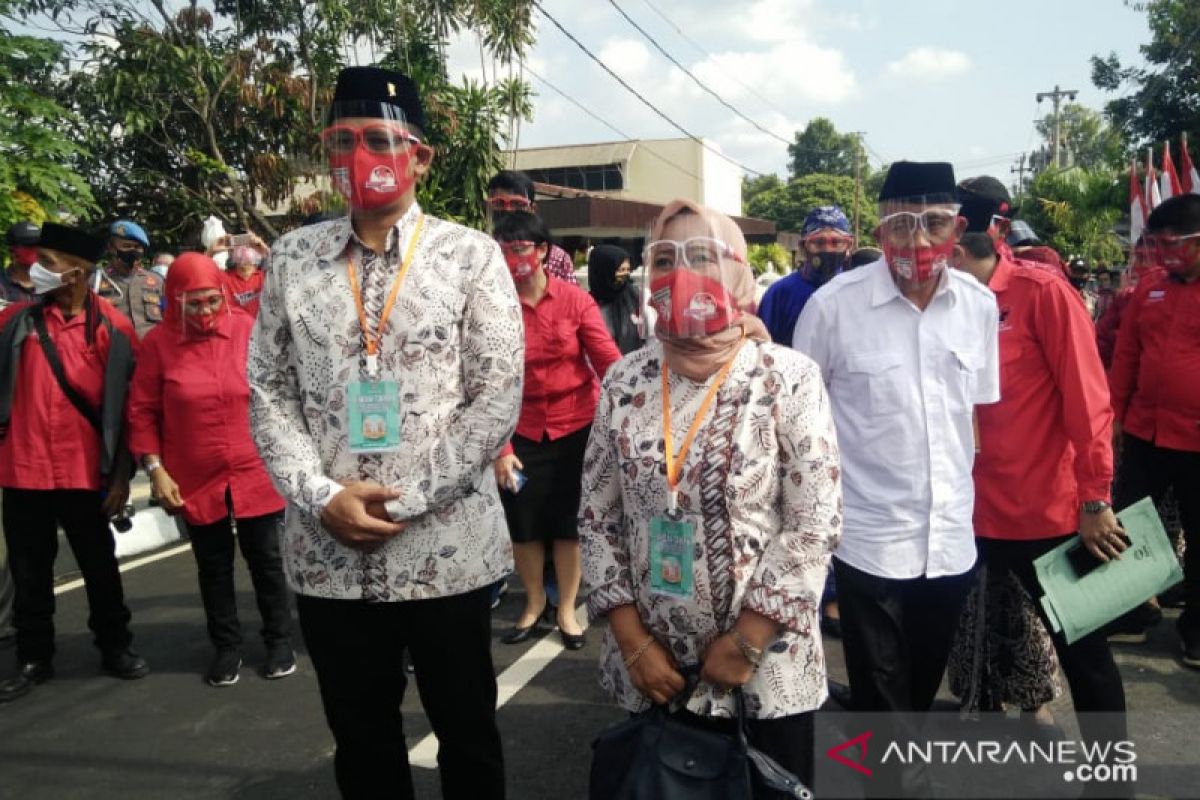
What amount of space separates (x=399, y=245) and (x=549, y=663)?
8.90ft

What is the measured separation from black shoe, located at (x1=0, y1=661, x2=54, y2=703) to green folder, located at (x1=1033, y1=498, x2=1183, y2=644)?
4323 mm

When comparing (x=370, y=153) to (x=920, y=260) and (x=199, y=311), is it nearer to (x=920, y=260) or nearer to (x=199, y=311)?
(x=920, y=260)

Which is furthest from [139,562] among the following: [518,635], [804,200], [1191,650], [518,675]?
[804,200]

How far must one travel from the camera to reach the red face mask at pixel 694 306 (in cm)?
208

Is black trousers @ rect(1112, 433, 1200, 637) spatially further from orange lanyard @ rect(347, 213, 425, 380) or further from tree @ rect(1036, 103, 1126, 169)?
tree @ rect(1036, 103, 1126, 169)

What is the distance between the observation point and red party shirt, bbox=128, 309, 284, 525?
421 centimetres


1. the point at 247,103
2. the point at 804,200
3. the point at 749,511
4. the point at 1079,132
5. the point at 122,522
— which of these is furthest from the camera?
the point at 804,200

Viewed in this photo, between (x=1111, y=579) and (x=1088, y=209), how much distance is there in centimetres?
2374

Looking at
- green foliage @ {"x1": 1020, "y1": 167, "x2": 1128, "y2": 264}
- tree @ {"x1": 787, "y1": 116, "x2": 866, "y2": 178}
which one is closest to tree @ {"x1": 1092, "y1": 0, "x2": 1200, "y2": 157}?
green foliage @ {"x1": 1020, "y1": 167, "x2": 1128, "y2": 264}

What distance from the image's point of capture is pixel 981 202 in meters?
3.66

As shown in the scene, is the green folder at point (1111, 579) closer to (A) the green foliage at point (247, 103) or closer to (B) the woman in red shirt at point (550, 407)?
(B) the woman in red shirt at point (550, 407)

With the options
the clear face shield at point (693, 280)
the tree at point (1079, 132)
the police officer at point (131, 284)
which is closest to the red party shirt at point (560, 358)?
the clear face shield at point (693, 280)

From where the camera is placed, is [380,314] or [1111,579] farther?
[1111,579]

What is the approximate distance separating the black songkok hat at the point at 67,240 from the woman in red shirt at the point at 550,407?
1869 millimetres
